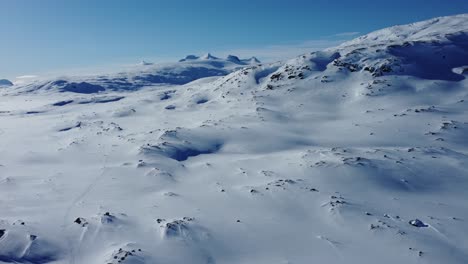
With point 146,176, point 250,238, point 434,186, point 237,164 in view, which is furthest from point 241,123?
point 250,238

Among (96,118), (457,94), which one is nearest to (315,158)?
(457,94)

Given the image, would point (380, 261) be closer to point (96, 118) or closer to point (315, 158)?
point (315, 158)

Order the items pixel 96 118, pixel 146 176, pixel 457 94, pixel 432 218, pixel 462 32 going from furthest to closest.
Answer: pixel 462 32 < pixel 96 118 < pixel 457 94 < pixel 146 176 < pixel 432 218

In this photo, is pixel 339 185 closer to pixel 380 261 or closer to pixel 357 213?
pixel 357 213

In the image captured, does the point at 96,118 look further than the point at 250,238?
Yes

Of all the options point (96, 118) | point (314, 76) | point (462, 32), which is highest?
point (462, 32)

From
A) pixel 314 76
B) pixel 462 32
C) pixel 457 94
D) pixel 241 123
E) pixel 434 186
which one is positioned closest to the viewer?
pixel 434 186

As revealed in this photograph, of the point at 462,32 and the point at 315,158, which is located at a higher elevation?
the point at 462,32
